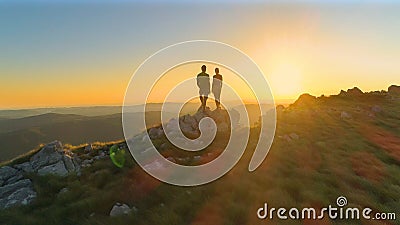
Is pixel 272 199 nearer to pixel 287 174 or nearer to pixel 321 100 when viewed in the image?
pixel 287 174

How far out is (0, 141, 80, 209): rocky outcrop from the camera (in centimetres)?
1298

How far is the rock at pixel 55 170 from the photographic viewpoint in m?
15.2

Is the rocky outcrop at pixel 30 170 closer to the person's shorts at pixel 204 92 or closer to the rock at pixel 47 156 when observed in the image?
the rock at pixel 47 156

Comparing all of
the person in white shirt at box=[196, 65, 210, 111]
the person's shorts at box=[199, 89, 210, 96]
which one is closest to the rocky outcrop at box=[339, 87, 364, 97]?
the person's shorts at box=[199, 89, 210, 96]

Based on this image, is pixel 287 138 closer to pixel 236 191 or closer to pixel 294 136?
pixel 294 136

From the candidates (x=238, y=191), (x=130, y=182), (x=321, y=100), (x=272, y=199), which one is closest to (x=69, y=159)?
(x=130, y=182)

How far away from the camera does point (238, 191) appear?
39.3 ft

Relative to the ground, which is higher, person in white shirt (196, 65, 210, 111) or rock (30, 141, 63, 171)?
person in white shirt (196, 65, 210, 111)

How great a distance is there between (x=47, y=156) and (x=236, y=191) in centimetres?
999

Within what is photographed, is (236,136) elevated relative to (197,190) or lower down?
elevated

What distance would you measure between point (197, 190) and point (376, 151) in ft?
46.3

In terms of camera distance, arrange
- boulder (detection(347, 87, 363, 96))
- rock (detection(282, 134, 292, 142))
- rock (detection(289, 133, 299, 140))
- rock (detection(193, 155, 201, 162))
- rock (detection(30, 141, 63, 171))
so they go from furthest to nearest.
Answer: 1. boulder (detection(347, 87, 363, 96))
2. rock (detection(289, 133, 299, 140))
3. rock (detection(282, 134, 292, 142))
4. rock (detection(30, 141, 63, 171))
5. rock (detection(193, 155, 201, 162))

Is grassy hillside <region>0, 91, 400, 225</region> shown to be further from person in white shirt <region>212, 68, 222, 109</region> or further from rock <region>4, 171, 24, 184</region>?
person in white shirt <region>212, 68, 222, 109</region>

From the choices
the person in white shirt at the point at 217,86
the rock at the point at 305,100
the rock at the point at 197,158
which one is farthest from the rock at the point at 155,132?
the rock at the point at 305,100
